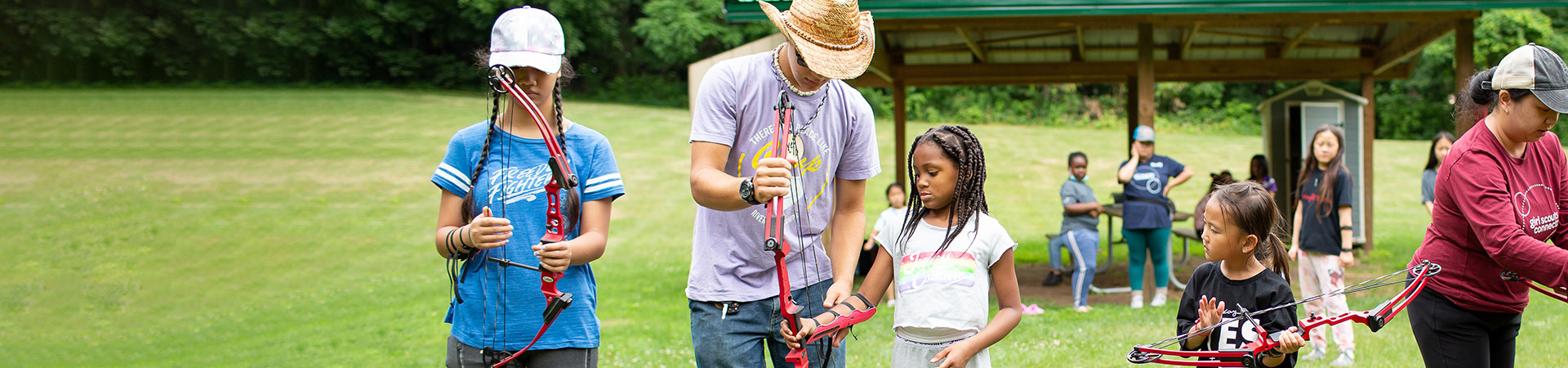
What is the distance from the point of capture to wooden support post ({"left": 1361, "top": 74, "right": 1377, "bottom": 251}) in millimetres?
10283

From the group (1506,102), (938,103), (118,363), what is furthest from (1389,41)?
(938,103)

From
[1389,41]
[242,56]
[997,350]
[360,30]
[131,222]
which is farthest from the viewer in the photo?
[360,30]

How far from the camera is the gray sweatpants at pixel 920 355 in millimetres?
2539

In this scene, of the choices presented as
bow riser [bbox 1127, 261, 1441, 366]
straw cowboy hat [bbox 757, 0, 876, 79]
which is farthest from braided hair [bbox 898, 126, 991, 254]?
bow riser [bbox 1127, 261, 1441, 366]

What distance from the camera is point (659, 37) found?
1334 inches

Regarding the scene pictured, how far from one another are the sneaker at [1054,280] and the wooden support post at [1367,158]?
372 cm

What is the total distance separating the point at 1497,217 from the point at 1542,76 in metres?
0.38

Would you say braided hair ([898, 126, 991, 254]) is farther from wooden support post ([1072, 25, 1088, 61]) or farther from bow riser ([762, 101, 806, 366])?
wooden support post ([1072, 25, 1088, 61])

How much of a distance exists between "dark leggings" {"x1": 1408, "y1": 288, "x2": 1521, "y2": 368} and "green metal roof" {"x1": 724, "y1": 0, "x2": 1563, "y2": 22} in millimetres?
4430

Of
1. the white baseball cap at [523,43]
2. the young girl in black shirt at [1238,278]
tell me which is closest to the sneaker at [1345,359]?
the young girl in black shirt at [1238,278]

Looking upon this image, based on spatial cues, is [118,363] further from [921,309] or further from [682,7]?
[682,7]

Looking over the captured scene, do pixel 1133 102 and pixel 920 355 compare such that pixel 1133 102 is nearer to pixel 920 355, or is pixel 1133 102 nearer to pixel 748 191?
pixel 920 355

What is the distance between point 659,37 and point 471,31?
6870mm

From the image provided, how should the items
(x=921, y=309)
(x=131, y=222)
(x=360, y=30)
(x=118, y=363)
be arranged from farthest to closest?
(x=360, y=30) → (x=131, y=222) → (x=118, y=363) → (x=921, y=309)
